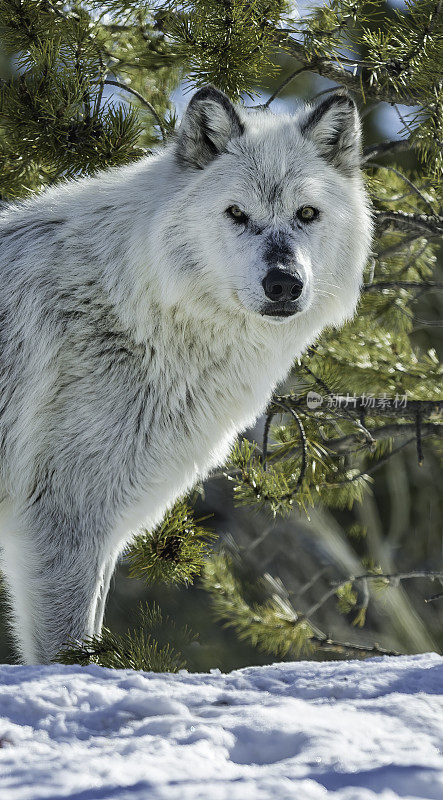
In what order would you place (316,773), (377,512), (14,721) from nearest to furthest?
(316,773) → (14,721) → (377,512)

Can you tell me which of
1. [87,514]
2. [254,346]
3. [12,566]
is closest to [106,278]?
[254,346]

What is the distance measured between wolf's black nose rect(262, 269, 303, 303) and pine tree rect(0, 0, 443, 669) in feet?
3.73

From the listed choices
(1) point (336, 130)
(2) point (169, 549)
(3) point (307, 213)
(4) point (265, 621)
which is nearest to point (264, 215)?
(3) point (307, 213)

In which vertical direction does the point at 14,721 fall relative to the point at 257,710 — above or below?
below

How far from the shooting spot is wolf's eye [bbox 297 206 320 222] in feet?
10.3

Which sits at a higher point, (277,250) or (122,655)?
(277,250)

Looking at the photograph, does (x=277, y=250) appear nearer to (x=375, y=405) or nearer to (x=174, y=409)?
(x=174, y=409)

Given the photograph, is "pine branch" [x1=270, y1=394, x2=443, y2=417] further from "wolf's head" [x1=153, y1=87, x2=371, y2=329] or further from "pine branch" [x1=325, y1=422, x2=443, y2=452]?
"wolf's head" [x1=153, y1=87, x2=371, y2=329]

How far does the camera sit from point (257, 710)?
158cm

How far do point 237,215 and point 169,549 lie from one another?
188cm

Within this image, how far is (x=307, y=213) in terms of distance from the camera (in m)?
3.15

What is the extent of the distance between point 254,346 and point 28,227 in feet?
3.82

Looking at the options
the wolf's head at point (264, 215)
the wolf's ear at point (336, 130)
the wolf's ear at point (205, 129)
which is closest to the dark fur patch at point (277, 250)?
the wolf's head at point (264, 215)

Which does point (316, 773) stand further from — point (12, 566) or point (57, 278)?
point (57, 278)
